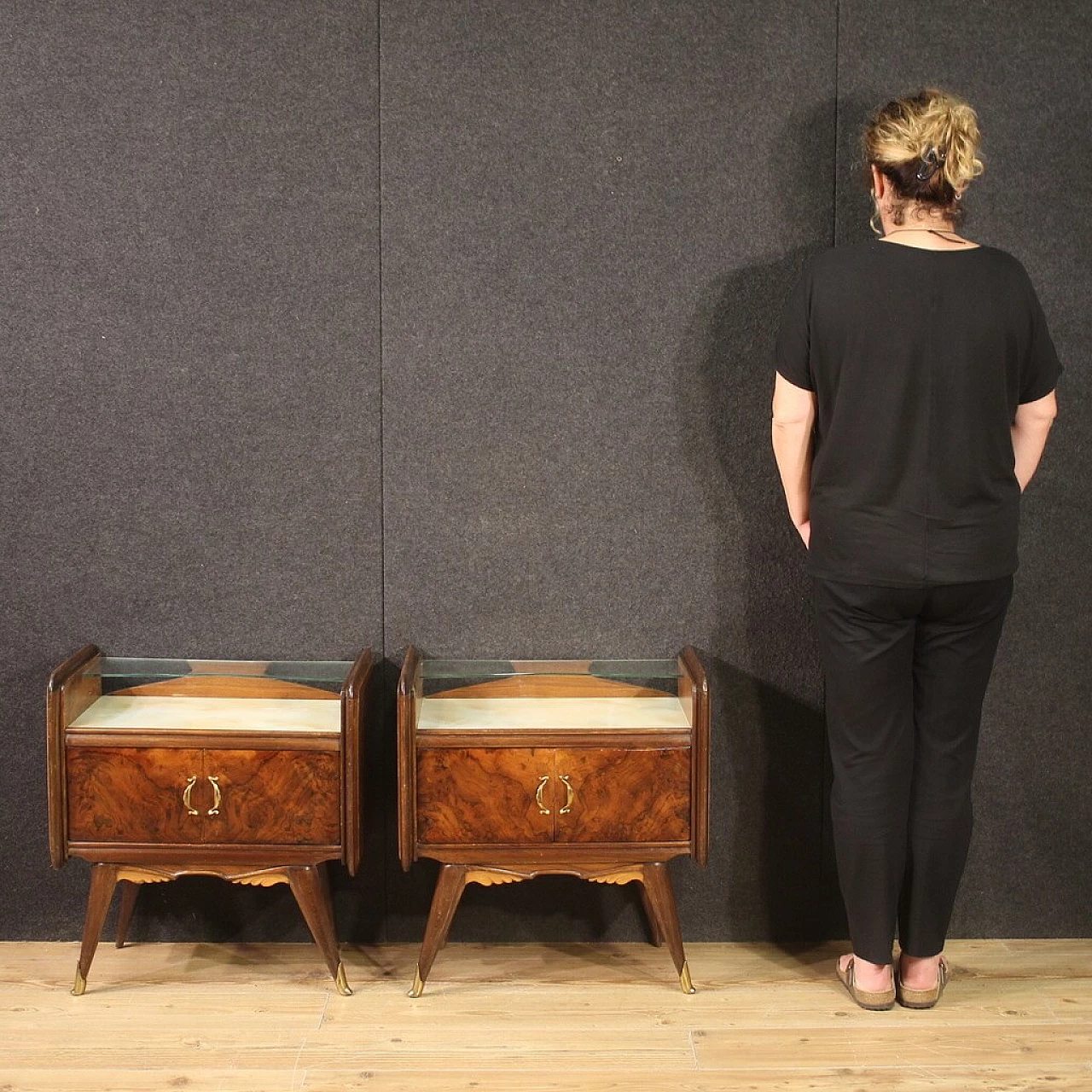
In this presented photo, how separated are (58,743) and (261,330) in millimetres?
939

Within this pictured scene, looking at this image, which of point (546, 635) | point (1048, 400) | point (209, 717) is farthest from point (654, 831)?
point (1048, 400)

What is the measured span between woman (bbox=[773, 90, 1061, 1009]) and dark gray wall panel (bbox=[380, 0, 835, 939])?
0.29 metres

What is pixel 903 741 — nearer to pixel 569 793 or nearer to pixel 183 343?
pixel 569 793

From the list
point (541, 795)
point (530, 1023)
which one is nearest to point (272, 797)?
point (541, 795)

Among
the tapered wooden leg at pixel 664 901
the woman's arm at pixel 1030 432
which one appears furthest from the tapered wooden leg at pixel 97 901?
the woman's arm at pixel 1030 432

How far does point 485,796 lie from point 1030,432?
129cm

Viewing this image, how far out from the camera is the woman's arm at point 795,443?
260 centimetres

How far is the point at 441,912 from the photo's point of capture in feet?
8.87

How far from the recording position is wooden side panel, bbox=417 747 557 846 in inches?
104

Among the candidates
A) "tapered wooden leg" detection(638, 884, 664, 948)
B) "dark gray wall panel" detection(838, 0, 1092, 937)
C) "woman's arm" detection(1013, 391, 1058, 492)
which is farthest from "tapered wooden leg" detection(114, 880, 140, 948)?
"woman's arm" detection(1013, 391, 1058, 492)

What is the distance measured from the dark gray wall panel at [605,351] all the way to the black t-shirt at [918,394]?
361mm

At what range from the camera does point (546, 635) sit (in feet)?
9.57

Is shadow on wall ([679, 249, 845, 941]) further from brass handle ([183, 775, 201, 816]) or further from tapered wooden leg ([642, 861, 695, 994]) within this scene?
brass handle ([183, 775, 201, 816])

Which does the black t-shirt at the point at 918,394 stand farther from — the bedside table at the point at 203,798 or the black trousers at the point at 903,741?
the bedside table at the point at 203,798
